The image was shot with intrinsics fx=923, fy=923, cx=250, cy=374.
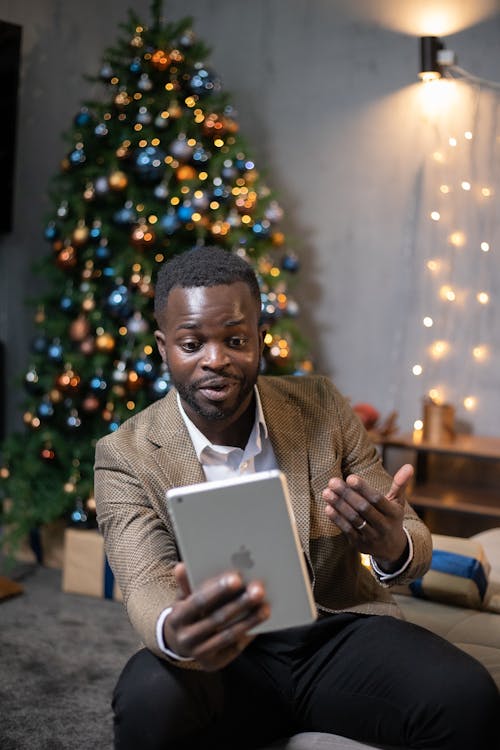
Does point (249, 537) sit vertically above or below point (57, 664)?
above

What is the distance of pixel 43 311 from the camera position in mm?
3852

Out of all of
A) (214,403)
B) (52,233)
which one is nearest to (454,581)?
(214,403)

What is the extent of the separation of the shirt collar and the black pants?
36cm

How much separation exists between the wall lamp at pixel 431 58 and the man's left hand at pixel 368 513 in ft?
8.64

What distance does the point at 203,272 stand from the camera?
171 centimetres

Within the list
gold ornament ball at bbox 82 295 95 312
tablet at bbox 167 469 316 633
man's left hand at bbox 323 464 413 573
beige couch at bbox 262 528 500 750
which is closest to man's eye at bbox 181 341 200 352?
man's left hand at bbox 323 464 413 573

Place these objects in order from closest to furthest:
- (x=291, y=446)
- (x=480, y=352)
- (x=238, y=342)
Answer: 1. (x=238, y=342)
2. (x=291, y=446)
3. (x=480, y=352)

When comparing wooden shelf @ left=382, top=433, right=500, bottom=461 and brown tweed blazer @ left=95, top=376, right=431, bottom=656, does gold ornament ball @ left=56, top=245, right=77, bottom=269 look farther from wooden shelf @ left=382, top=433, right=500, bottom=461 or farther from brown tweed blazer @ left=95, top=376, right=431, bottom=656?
brown tweed blazer @ left=95, top=376, right=431, bottom=656

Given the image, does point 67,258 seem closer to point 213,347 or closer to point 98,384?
point 98,384

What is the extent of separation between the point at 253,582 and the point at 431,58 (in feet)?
9.99

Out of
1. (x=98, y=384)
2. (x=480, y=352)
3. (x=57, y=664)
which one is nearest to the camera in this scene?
(x=57, y=664)

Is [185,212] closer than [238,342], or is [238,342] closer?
[238,342]

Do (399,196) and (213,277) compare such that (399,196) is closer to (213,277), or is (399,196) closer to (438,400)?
(438,400)

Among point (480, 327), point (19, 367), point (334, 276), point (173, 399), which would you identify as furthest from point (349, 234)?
point (173, 399)
